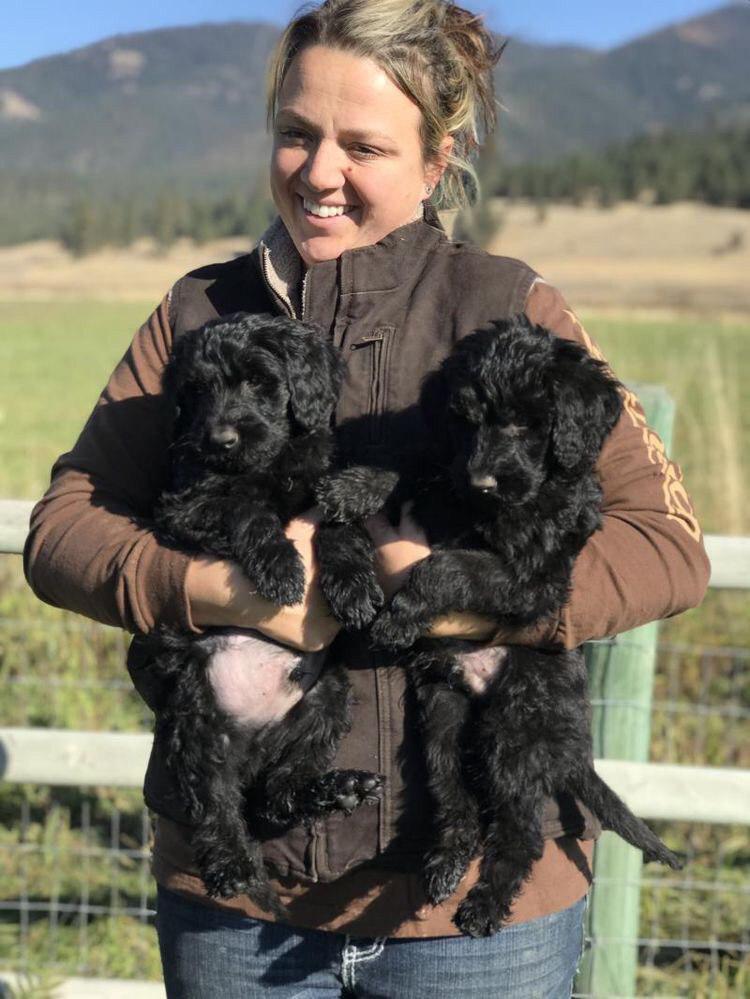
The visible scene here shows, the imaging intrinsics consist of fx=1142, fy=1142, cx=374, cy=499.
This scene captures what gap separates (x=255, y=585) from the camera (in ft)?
7.21

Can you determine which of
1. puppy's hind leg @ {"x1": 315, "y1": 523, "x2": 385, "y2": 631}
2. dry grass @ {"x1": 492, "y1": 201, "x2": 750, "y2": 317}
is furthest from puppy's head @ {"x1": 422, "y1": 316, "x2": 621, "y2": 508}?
dry grass @ {"x1": 492, "y1": 201, "x2": 750, "y2": 317}

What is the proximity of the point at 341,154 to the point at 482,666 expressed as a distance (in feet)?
3.59

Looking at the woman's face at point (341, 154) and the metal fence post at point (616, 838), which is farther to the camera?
the metal fence post at point (616, 838)

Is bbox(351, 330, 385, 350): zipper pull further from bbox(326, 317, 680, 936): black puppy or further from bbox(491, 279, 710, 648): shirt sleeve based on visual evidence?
bbox(491, 279, 710, 648): shirt sleeve

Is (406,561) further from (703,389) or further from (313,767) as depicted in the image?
(703,389)

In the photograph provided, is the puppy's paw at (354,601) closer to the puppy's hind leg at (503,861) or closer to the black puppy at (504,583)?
the black puppy at (504,583)

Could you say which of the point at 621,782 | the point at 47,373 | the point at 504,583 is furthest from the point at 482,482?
the point at 47,373

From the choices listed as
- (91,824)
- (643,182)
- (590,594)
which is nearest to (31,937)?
(91,824)

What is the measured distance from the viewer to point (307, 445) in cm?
252

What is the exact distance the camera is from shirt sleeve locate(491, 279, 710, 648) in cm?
205

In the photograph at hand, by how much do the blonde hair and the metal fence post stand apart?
5.05ft

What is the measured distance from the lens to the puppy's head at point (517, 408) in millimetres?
2242

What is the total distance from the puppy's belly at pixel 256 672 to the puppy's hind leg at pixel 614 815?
1.94 ft

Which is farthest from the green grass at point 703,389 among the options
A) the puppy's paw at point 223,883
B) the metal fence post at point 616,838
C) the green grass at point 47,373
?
the green grass at point 47,373
